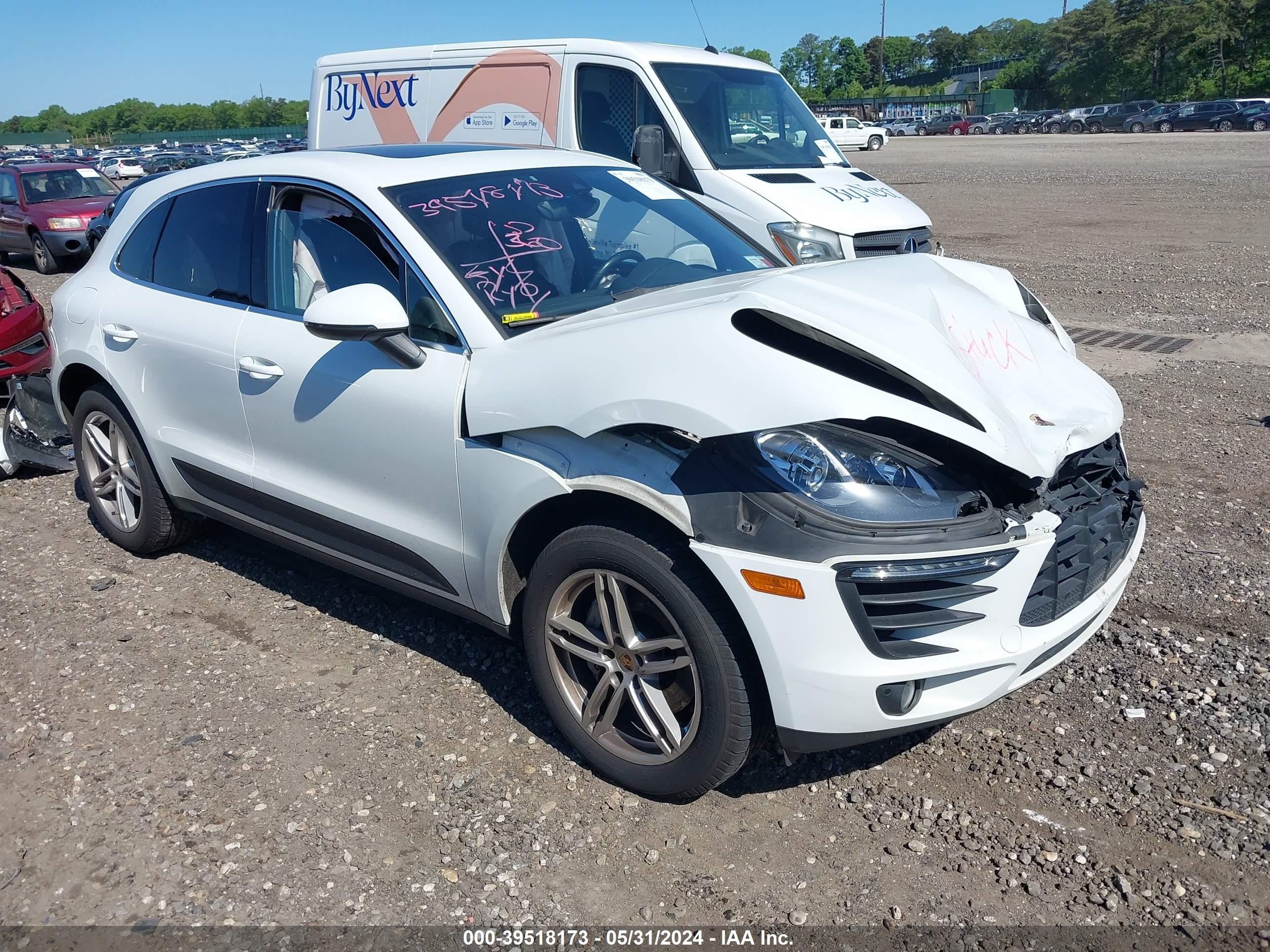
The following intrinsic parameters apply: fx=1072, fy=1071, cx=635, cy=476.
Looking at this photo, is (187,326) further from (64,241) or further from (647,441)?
(64,241)

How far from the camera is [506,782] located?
3.29 meters

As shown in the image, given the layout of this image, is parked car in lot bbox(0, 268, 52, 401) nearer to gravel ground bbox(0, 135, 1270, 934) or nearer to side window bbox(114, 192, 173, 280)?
gravel ground bbox(0, 135, 1270, 934)

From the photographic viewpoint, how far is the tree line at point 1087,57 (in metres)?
70.7

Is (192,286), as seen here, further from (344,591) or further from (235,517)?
(344,591)

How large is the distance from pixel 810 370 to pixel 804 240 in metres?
5.54

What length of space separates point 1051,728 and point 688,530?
150 centimetres

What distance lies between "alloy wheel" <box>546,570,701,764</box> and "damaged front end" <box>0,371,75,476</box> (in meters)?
4.43

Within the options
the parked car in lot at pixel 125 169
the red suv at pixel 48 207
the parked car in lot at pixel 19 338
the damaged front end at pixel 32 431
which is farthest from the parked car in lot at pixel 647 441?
the parked car in lot at pixel 125 169

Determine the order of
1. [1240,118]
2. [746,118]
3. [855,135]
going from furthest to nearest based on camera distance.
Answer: [1240,118] → [855,135] → [746,118]

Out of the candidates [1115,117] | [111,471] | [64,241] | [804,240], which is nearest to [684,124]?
[804,240]

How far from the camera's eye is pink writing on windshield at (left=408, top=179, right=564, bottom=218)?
3711mm

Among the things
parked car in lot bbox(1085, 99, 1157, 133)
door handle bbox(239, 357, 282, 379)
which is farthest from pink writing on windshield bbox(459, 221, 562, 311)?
parked car in lot bbox(1085, 99, 1157, 133)

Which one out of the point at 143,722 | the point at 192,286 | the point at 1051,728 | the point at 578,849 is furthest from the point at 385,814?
the point at 192,286

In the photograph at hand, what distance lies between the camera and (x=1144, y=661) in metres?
3.74
